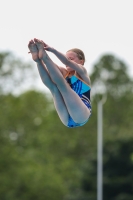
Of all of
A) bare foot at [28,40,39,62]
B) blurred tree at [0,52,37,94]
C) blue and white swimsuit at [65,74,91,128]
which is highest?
blurred tree at [0,52,37,94]

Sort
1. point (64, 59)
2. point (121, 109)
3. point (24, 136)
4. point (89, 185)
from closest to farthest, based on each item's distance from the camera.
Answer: point (64, 59) → point (89, 185) → point (24, 136) → point (121, 109)

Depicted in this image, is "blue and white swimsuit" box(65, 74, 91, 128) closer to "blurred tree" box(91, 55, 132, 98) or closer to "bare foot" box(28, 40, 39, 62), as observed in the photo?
"bare foot" box(28, 40, 39, 62)

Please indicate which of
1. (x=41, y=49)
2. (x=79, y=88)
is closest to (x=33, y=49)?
(x=41, y=49)

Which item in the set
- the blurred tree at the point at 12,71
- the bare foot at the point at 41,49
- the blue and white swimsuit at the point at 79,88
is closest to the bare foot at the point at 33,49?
the bare foot at the point at 41,49

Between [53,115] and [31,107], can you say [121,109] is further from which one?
[31,107]

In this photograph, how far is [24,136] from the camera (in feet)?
185

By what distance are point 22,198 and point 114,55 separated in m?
21.7

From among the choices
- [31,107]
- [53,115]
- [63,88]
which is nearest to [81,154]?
[53,115]

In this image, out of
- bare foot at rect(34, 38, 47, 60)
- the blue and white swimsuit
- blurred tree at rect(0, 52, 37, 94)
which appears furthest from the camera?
blurred tree at rect(0, 52, 37, 94)

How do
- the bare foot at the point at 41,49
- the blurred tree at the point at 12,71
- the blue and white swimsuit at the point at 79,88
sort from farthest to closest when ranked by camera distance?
the blurred tree at the point at 12,71 < the blue and white swimsuit at the point at 79,88 < the bare foot at the point at 41,49

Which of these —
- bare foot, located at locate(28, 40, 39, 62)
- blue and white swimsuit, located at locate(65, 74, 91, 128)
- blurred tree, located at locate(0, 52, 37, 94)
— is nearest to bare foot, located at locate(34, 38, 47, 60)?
bare foot, located at locate(28, 40, 39, 62)

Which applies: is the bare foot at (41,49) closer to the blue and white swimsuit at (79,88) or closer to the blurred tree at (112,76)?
the blue and white swimsuit at (79,88)

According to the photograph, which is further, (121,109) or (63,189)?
(121,109)

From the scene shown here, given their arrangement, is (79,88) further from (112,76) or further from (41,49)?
(112,76)
